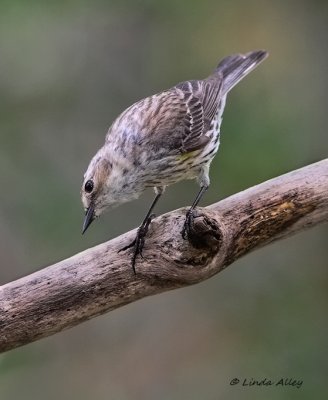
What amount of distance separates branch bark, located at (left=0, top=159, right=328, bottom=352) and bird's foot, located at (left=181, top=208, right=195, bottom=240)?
0.04 m

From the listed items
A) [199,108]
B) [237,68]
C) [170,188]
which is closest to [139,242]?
[199,108]

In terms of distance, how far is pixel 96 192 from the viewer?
448cm

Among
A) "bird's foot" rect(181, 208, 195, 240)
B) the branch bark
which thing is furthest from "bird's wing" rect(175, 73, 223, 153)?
"bird's foot" rect(181, 208, 195, 240)

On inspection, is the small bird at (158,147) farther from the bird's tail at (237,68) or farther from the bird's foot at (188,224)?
the bird's foot at (188,224)

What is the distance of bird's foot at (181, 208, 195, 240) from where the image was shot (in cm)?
382

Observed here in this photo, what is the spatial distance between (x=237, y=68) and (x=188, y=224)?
2065mm

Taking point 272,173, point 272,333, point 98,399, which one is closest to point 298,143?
point 272,173

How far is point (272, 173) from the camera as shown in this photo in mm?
6488
